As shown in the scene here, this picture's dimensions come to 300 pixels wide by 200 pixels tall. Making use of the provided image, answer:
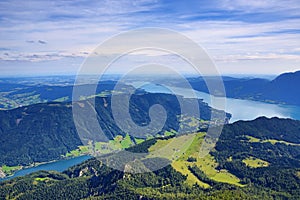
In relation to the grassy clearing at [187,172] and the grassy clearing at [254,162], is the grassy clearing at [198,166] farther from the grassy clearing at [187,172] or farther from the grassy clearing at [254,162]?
the grassy clearing at [254,162]

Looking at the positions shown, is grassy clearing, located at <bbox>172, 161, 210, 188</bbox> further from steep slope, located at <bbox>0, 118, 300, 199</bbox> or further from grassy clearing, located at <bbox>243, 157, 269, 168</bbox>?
grassy clearing, located at <bbox>243, 157, 269, 168</bbox>

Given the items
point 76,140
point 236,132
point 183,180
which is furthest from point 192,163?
point 76,140

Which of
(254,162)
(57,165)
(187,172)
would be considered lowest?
(57,165)

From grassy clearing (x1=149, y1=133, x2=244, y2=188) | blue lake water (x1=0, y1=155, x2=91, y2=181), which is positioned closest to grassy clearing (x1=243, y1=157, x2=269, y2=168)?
grassy clearing (x1=149, y1=133, x2=244, y2=188)

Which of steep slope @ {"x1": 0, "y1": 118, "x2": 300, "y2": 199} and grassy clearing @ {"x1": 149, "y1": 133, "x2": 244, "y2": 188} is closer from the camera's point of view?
steep slope @ {"x1": 0, "y1": 118, "x2": 300, "y2": 199}

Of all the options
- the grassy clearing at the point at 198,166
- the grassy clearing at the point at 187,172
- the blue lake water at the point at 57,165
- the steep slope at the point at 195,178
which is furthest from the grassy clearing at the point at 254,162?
the blue lake water at the point at 57,165

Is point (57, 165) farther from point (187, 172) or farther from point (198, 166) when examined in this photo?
point (187, 172)

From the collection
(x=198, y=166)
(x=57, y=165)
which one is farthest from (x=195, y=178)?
(x=57, y=165)

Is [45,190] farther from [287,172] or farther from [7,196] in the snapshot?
[287,172]
